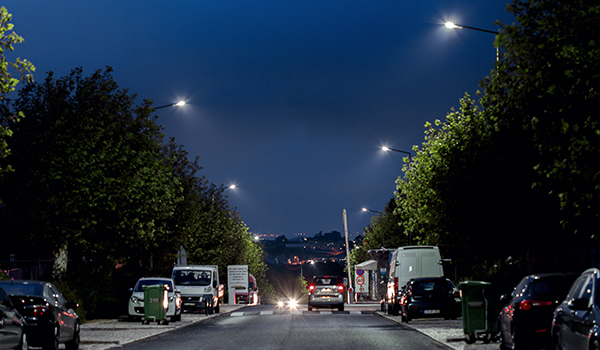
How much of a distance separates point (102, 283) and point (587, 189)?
2186 cm

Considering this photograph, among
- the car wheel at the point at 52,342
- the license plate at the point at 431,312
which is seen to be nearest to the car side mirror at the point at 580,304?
the car wheel at the point at 52,342

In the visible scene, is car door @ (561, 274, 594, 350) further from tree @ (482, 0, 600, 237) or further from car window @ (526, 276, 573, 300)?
tree @ (482, 0, 600, 237)

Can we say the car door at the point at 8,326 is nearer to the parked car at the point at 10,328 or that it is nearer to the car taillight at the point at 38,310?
the parked car at the point at 10,328

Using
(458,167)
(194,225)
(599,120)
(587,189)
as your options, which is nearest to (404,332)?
(587,189)

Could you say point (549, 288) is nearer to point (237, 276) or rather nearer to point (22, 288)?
point (22, 288)

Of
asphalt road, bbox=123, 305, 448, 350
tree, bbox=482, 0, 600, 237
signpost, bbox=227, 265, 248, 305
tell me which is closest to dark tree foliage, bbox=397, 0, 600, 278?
tree, bbox=482, 0, 600, 237

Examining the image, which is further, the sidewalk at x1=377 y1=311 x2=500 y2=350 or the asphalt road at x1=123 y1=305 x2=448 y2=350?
the asphalt road at x1=123 y1=305 x2=448 y2=350

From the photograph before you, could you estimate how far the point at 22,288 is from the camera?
16484 mm

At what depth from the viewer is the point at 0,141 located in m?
19.3

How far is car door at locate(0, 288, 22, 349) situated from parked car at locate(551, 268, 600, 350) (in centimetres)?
772

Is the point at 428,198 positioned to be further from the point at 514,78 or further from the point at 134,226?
the point at 514,78

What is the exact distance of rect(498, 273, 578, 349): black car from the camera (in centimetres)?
1477

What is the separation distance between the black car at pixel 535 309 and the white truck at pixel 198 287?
26.2m

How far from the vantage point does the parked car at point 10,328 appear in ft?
40.5
